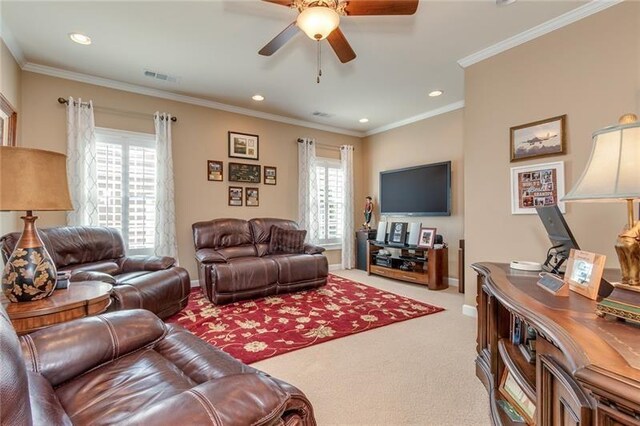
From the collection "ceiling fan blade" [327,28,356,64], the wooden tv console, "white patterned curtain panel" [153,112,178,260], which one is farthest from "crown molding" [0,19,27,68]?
the wooden tv console

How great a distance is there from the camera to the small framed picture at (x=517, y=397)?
132cm

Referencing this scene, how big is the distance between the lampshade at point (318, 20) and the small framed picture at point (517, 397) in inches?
89.9

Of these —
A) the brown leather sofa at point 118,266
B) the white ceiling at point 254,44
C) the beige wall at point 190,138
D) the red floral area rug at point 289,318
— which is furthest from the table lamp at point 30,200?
the beige wall at point 190,138

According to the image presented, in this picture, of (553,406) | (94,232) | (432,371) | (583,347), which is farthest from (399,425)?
(94,232)

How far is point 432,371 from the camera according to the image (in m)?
2.17

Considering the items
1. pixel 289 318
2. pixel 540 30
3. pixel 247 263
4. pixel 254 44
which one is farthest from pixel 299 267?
pixel 540 30

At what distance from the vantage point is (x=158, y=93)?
4.32 meters

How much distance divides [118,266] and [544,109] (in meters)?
4.48

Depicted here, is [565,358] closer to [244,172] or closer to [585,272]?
[585,272]

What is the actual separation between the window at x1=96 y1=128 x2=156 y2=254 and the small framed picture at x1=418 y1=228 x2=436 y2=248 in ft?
13.1

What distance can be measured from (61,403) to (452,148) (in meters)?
5.08

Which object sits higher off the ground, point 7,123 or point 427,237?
point 7,123

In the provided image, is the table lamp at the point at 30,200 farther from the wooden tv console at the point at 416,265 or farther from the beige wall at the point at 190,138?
the wooden tv console at the point at 416,265

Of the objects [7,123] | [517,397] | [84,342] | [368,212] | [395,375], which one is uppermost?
[7,123]
